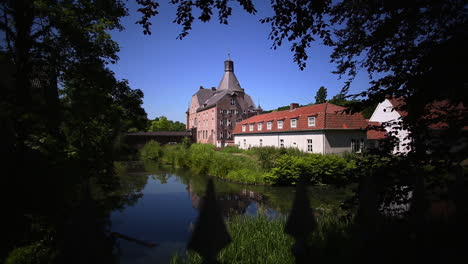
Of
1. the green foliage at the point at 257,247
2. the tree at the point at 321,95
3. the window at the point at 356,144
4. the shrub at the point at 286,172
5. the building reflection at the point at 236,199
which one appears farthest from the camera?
the tree at the point at 321,95

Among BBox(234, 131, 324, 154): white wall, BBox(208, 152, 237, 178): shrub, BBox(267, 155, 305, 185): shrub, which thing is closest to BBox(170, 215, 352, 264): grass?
BBox(267, 155, 305, 185): shrub

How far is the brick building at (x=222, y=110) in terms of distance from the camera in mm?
43750

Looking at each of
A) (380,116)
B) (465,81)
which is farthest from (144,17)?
(380,116)

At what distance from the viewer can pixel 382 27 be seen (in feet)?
9.53

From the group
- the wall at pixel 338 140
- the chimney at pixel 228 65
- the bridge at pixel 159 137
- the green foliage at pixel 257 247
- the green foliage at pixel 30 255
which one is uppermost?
the chimney at pixel 228 65

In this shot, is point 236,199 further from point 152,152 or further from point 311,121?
point 152,152

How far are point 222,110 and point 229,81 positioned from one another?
10.4 m

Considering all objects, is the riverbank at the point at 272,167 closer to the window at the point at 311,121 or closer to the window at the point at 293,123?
the window at the point at 311,121

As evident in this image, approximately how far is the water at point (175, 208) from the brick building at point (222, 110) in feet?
87.0

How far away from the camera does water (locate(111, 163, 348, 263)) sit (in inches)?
267

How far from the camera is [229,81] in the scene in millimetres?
51125

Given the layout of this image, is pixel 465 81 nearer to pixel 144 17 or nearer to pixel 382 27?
pixel 382 27

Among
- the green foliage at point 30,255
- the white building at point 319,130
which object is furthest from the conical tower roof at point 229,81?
the green foliage at point 30,255

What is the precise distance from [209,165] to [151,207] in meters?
9.24
